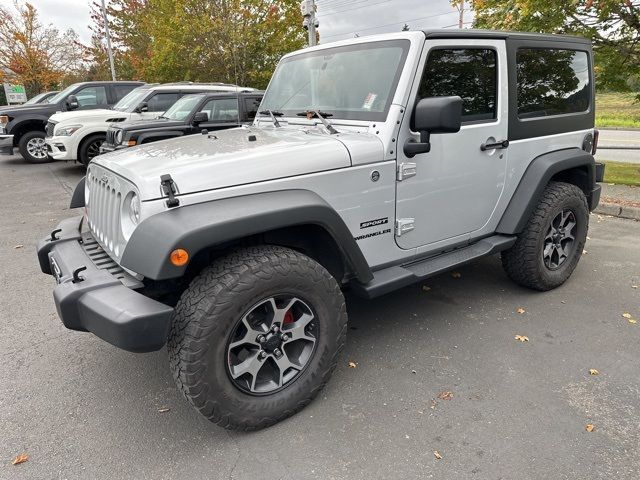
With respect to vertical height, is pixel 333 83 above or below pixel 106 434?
above

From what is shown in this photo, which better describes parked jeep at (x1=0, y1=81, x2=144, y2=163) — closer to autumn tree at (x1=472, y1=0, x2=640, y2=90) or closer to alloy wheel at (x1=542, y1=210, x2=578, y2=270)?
autumn tree at (x1=472, y1=0, x2=640, y2=90)

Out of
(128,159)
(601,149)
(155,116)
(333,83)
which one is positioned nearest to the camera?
(128,159)

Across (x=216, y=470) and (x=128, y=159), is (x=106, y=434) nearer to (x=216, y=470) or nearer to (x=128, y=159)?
(x=216, y=470)

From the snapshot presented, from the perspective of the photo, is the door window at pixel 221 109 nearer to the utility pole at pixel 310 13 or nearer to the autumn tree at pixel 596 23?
the utility pole at pixel 310 13

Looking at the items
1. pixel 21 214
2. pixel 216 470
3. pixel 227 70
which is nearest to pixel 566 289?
pixel 216 470

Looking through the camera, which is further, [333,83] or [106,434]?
[333,83]

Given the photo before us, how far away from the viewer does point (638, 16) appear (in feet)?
24.1

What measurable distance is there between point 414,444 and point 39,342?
2.77 metres

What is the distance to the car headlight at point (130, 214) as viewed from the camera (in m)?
2.37

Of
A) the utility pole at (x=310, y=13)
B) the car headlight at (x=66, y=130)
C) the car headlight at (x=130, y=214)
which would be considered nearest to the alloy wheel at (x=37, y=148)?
the car headlight at (x=66, y=130)

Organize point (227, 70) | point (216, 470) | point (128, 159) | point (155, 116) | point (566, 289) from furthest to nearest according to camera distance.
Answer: point (227, 70)
point (155, 116)
point (566, 289)
point (128, 159)
point (216, 470)

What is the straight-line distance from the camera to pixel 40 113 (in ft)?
38.0

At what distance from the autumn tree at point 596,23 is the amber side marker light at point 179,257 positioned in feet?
22.7

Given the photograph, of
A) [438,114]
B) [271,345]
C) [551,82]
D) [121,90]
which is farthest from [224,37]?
[271,345]
